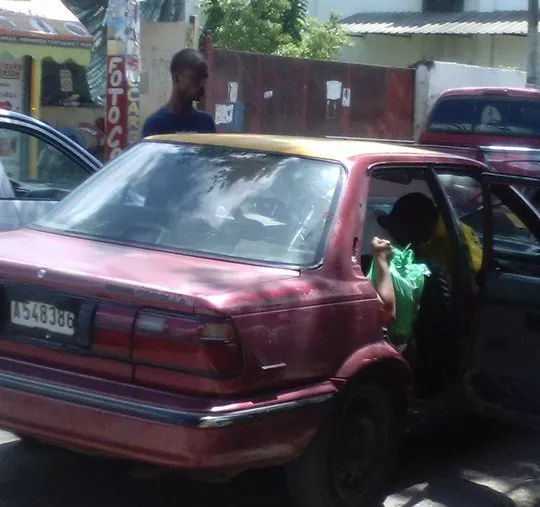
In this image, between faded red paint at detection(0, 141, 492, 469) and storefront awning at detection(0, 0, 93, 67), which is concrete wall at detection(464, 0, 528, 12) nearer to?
storefront awning at detection(0, 0, 93, 67)

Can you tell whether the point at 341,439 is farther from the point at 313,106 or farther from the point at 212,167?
the point at 313,106

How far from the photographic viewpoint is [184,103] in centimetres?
723

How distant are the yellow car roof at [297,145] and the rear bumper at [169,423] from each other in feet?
3.86

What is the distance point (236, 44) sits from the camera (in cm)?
2281

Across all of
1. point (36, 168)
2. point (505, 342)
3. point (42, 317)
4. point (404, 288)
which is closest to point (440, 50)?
point (36, 168)

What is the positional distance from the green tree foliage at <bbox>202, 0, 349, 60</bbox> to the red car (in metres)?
17.2

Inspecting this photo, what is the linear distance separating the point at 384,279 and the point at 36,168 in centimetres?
374

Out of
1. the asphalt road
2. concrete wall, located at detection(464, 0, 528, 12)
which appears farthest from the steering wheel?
concrete wall, located at detection(464, 0, 528, 12)

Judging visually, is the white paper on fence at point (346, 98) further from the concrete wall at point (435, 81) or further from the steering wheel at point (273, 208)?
the steering wheel at point (273, 208)

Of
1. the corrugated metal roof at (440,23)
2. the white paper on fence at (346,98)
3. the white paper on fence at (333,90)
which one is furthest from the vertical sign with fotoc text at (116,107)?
the corrugated metal roof at (440,23)

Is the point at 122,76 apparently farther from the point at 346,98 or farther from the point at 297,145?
the point at 346,98

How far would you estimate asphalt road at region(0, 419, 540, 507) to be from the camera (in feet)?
16.9

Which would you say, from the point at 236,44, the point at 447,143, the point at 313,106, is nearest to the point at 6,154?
the point at 447,143

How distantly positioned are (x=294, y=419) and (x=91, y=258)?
1035 mm
